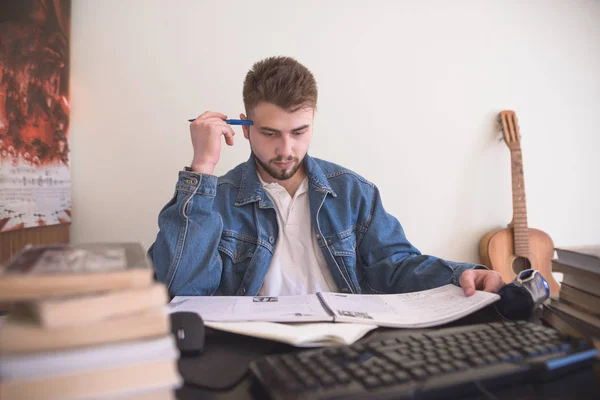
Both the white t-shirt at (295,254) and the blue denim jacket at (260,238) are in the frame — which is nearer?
the blue denim jacket at (260,238)

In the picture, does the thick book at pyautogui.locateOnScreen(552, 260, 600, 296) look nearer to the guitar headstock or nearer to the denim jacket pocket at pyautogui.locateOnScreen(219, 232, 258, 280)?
the denim jacket pocket at pyautogui.locateOnScreen(219, 232, 258, 280)

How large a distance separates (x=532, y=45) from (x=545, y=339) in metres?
1.74

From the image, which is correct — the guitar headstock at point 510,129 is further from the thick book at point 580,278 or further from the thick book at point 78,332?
the thick book at point 78,332

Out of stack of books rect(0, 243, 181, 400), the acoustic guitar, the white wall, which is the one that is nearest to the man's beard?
the white wall

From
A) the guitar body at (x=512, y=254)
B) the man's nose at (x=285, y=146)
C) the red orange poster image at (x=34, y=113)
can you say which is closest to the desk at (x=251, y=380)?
the man's nose at (x=285, y=146)

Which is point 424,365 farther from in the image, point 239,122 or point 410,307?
point 239,122

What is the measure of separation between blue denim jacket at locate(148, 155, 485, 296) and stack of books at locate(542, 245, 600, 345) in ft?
0.67

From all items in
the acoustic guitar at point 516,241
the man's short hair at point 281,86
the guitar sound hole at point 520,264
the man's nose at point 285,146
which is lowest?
the guitar sound hole at point 520,264

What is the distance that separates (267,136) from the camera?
1199 mm

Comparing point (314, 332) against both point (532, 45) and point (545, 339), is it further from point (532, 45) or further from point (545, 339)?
point (532, 45)

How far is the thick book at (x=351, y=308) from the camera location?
2.19ft

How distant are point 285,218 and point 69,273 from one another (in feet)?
3.08

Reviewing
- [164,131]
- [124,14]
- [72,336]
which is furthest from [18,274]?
[124,14]

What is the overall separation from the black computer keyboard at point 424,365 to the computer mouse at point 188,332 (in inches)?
5.0
